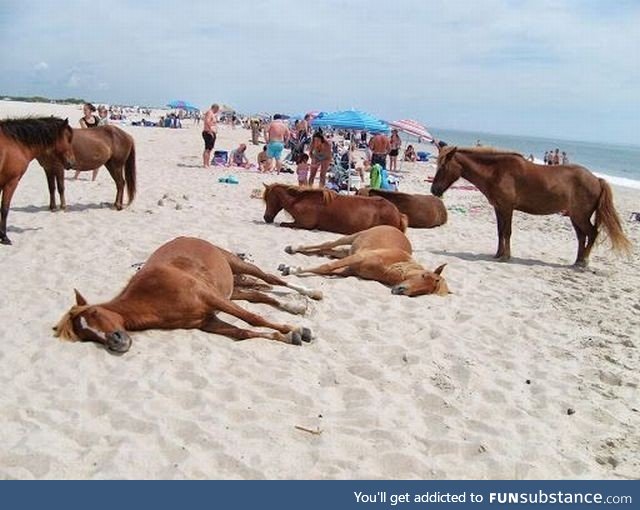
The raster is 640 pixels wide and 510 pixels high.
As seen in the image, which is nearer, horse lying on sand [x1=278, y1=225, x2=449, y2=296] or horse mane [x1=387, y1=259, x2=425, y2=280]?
horse lying on sand [x1=278, y1=225, x2=449, y2=296]

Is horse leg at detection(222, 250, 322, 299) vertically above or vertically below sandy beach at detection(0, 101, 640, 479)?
above

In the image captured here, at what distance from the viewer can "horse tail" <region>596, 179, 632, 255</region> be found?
9367mm

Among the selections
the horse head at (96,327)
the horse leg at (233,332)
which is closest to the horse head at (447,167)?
the horse leg at (233,332)

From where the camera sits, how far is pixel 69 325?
15.0 ft

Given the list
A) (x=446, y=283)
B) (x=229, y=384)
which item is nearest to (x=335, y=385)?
(x=229, y=384)

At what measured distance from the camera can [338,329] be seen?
5527mm

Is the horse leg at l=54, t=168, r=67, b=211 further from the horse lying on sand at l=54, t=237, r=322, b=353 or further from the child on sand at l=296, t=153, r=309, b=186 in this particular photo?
the child on sand at l=296, t=153, r=309, b=186

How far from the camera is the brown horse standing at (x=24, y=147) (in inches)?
315

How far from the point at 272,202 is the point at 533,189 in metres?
4.22

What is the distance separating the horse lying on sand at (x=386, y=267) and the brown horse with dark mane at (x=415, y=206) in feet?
10.9

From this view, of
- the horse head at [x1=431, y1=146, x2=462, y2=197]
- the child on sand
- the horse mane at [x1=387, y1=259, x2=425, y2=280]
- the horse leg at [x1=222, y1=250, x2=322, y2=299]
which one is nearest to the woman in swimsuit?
the child on sand

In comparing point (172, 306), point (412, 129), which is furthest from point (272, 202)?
point (412, 129)

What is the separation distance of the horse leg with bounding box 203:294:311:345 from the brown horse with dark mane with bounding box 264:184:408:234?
4631mm
